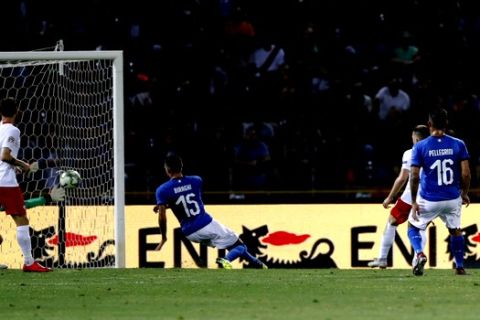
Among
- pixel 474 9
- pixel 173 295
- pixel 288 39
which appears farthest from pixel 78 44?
pixel 173 295

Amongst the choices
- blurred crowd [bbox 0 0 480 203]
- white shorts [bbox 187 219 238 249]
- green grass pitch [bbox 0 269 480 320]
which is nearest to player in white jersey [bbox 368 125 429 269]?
green grass pitch [bbox 0 269 480 320]

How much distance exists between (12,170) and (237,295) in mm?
4131

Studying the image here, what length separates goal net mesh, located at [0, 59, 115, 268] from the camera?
60.8ft

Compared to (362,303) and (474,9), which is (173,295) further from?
(474,9)

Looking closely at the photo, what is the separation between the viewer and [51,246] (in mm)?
19375

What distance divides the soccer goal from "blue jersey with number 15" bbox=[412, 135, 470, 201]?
4.39 metres

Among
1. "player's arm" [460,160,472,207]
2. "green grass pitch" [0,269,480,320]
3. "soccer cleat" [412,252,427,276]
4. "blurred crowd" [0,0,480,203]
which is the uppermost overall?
"blurred crowd" [0,0,480,203]

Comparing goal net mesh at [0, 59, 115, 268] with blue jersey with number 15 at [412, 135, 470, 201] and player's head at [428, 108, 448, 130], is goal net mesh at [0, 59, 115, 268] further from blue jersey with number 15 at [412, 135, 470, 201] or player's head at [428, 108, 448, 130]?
player's head at [428, 108, 448, 130]

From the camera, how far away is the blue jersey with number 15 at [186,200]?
17.1 m

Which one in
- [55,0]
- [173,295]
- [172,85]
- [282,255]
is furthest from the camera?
[55,0]

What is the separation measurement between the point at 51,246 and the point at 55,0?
746 cm

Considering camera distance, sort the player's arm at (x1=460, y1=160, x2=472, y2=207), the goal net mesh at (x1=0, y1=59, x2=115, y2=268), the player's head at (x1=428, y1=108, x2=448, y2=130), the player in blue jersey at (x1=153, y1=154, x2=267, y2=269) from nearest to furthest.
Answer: the player's head at (x1=428, y1=108, x2=448, y2=130), the player's arm at (x1=460, y1=160, x2=472, y2=207), the player in blue jersey at (x1=153, y1=154, x2=267, y2=269), the goal net mesh at (x1=0, y1=59, x2=115, y2=268)

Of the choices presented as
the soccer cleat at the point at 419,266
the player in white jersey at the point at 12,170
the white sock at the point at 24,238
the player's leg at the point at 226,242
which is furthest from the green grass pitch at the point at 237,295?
the player's leg at the point at 226,242

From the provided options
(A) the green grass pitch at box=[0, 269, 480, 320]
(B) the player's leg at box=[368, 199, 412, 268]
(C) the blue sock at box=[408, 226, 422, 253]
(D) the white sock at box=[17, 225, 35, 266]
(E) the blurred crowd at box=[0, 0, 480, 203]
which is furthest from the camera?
(E) the blurred crowd at box=[0, 0, 480, 203]
